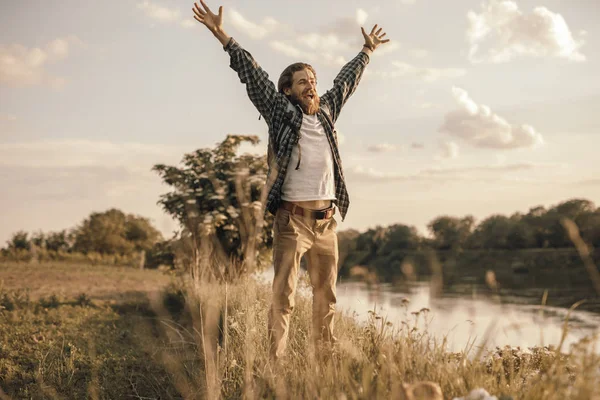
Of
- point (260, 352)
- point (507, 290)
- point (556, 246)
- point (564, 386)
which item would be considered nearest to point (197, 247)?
point (260, 352)

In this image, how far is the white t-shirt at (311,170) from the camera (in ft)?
10.2

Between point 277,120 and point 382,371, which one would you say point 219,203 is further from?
point 382,371

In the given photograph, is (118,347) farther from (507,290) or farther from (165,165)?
(507,290)

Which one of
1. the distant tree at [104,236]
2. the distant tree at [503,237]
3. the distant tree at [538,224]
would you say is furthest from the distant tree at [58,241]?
the distant tree at [538,224]

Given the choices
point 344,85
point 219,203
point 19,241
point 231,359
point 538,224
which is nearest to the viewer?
point 231,359

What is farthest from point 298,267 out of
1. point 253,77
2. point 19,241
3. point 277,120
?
point 19,241

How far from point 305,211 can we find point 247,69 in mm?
957

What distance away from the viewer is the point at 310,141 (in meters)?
3.20

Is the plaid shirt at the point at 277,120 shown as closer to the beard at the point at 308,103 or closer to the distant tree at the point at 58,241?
the beard at the point at 308,103

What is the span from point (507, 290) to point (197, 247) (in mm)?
14575

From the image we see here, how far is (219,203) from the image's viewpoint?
7.53 m

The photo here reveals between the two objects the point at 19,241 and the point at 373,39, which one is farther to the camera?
the point at 19,241

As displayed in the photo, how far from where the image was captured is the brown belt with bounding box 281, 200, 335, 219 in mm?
3082

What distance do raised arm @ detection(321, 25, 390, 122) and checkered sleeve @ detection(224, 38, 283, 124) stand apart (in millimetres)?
389
